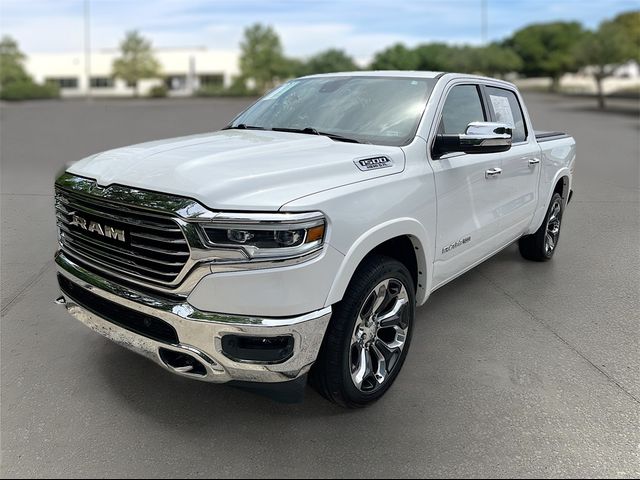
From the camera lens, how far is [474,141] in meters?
3.51

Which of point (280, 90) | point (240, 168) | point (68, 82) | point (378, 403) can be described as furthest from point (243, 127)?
point (68, 82)

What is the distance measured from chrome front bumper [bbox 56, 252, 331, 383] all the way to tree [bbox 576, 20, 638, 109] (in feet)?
115

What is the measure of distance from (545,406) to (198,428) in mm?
1962

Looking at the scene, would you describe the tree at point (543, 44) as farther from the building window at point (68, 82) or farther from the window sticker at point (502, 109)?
the window sticker at point (502, 109)

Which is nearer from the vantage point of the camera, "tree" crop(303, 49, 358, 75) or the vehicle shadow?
the vehicle shadow

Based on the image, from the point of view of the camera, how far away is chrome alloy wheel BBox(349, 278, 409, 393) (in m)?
3.13

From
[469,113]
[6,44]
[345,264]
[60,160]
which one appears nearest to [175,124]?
[60,160]

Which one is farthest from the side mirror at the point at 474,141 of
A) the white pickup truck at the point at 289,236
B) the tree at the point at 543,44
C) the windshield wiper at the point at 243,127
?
the tree at the point at 543,44

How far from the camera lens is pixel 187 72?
77375 mm

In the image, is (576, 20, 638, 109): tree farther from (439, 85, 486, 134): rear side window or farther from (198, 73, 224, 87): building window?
(198, 73, 224, 87): building window

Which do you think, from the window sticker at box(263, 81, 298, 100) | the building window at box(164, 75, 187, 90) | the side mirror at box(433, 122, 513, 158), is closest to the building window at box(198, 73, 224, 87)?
the building window at box(164, 75, 187, 90)

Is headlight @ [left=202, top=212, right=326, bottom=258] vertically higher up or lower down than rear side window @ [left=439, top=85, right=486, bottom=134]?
lower down

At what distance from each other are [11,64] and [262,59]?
99.7 ft

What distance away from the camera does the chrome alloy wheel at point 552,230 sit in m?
6.05
